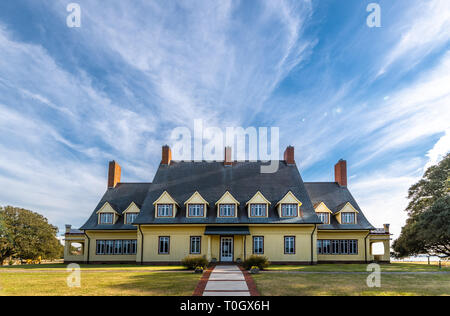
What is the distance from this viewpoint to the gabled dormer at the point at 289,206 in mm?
28641

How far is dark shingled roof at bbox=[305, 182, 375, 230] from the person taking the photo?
101 ft

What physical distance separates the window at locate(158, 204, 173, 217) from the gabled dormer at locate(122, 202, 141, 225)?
3.27 meters

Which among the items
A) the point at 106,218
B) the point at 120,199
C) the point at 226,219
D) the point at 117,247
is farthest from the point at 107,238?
the point at 226,219

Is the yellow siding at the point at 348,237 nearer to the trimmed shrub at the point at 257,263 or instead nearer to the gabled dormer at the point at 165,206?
the trimmed shrub at the point at 257,263

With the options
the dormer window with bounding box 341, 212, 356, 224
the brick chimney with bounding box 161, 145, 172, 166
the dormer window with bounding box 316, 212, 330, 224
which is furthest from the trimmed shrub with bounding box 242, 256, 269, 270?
the brick chimney with bounding box 161, 145, 172, 166

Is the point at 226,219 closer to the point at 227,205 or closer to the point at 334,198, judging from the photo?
the point at 227,205

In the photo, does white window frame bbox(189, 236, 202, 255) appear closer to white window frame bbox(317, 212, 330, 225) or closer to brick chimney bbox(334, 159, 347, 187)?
white window frame bbox(317, 212, 330, 225)

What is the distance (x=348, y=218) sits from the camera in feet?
102

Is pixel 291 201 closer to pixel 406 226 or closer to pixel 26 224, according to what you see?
pixel 406 226

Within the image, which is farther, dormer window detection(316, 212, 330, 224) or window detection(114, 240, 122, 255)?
window detection(114, 240, 122, 255)

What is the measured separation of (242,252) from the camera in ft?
93.2

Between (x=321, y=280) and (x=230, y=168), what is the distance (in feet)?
62.3

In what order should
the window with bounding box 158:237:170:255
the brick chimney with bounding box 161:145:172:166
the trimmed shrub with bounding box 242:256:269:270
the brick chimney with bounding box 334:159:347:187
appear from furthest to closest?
the brick chimney with bounding box 334:159:347:187, the brick chimney with bounding box 161:145:172:166, the window with bounding box 158:237:170:255, the trimmed shrub with bounding box 242:256:269:270
